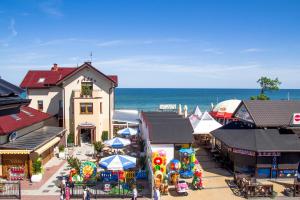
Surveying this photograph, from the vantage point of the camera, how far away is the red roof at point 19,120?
22.0 metres

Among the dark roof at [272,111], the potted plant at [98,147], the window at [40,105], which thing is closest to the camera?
the dark roof at [272,111]

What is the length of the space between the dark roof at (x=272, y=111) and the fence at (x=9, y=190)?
1745cm

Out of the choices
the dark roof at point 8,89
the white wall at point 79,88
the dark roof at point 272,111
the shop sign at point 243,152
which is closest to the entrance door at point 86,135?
the white wall at point 79,88

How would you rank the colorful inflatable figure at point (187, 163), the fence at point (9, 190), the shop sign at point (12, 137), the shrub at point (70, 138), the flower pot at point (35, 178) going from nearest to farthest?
the fence at point (9, 190)
the flower pot at point (35, 178)
the shop sign at point (12, 137)
the colorful inflatable figure at point (187, 163)
the shrub at point (70, 138)

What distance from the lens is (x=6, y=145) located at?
21469 mm

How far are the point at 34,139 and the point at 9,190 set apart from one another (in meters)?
5.42

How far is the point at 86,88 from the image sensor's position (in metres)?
34.0

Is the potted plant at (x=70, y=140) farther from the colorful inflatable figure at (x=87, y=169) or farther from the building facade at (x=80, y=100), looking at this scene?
the colorful inflatable figure at (x=87, y=169)

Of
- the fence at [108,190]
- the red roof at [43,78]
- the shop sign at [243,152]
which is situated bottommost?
the fence at [108,190]

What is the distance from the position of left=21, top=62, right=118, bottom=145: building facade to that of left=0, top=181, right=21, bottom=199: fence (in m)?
14.0

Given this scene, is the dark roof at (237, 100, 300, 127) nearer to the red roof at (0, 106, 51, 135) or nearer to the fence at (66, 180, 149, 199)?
the fence at (66, 180, 149, 199)

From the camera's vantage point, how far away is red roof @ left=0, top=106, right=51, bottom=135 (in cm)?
2202

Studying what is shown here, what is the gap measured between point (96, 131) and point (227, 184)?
1724cm

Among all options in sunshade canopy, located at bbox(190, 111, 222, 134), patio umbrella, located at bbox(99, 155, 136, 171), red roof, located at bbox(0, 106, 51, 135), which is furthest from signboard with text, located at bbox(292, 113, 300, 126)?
red roof, located at bbox(0, 106, 51, 135)
